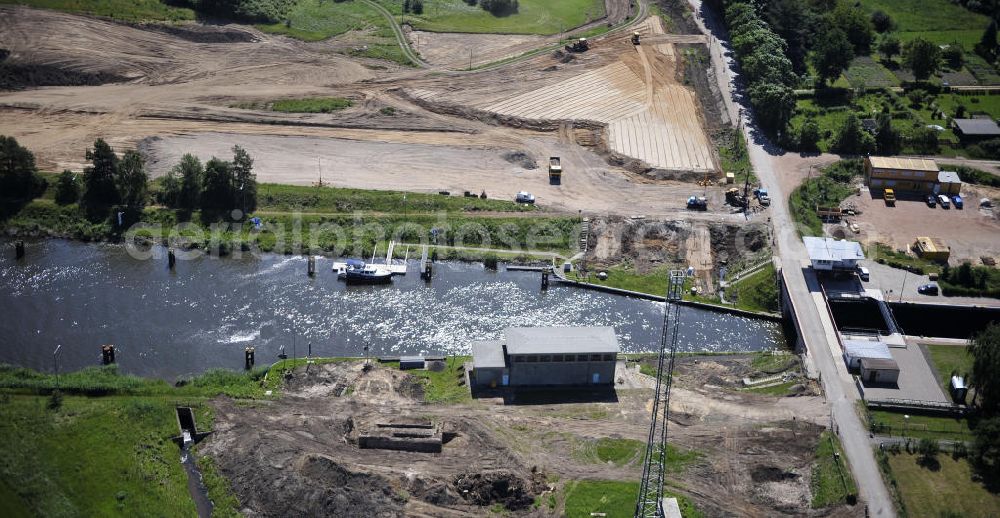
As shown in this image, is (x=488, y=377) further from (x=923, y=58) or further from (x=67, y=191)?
(x=923, y=58)

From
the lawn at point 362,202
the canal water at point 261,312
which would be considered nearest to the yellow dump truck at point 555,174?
the lawn at point 362,202

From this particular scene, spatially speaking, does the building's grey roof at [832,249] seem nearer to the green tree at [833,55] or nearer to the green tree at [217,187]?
the green tree at [833,55]

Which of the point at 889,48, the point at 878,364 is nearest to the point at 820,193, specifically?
the point at 878,364

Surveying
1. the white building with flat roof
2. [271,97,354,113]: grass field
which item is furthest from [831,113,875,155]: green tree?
[271,97,354,113]: grass field

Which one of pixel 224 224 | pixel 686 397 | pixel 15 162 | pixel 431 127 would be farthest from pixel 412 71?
pixel 686 397

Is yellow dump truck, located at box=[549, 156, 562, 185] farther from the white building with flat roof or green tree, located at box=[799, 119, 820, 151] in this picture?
green tree, located at box=[799, 119, 820, 151]
